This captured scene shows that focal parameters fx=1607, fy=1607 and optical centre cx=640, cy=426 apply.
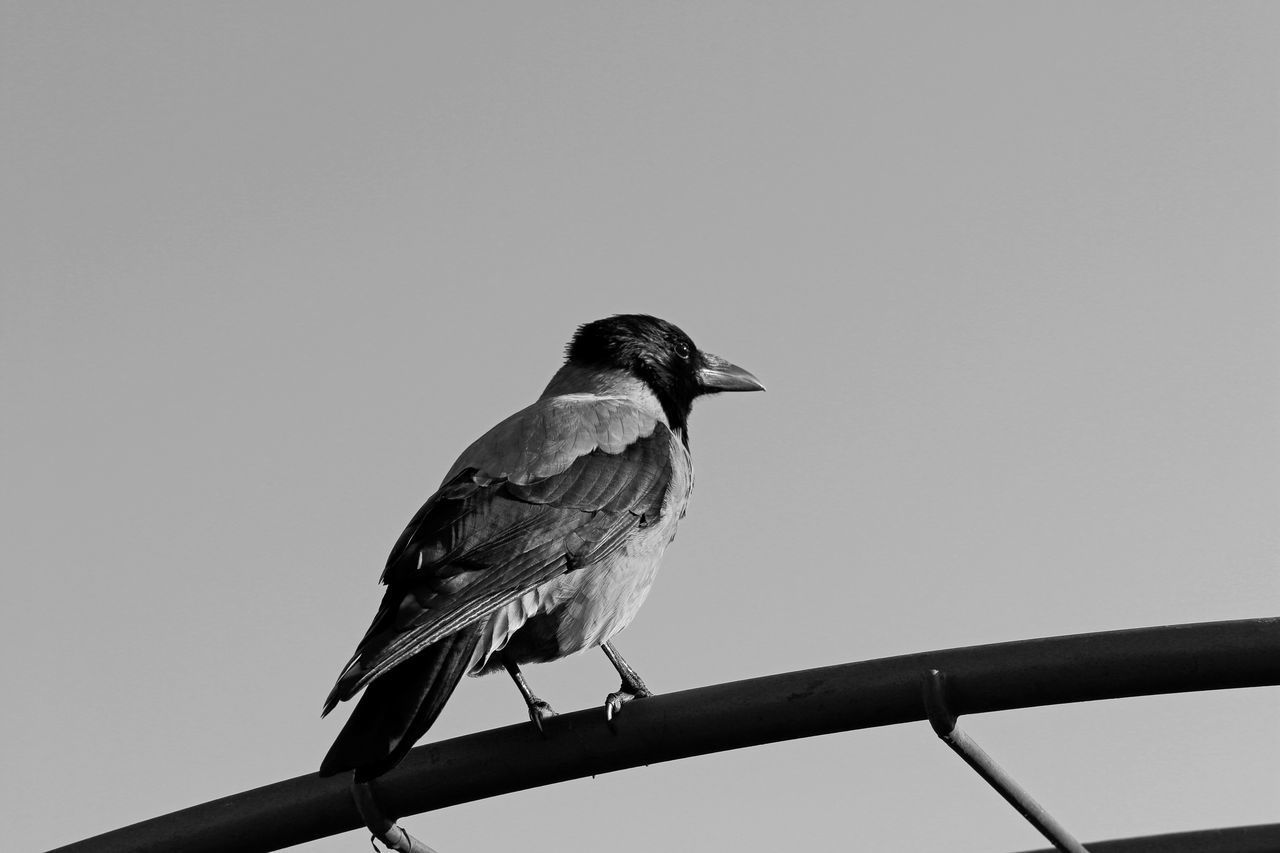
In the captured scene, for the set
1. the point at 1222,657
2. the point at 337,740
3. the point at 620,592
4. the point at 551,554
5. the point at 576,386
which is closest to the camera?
the point at 1222,657

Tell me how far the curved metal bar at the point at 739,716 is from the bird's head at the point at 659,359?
3.54 metres

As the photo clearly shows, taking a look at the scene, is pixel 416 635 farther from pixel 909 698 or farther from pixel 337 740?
pixel 909 698

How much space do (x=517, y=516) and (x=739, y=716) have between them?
5.67ft

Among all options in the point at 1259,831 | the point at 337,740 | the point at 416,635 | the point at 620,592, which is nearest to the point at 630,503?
the point at 620,592

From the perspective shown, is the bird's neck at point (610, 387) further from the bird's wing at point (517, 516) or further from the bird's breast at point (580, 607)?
the bird's breast at point (580, 607)

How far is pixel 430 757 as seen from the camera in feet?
14.1

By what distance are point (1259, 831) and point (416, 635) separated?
2.52 m

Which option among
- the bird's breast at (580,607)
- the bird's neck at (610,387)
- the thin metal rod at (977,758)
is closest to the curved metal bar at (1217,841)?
the thin metal rod at (977,758)

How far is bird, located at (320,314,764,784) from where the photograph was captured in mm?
4391

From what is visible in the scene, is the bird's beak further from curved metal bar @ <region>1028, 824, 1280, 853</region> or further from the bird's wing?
curved metal bar @ <region>1028, 824, 1280, 853</region>

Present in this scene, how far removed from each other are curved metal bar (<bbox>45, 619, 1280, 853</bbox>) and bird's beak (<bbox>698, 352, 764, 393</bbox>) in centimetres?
394

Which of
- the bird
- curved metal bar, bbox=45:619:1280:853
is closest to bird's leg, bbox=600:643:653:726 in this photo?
the bird

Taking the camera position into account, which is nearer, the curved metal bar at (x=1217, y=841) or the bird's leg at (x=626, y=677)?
the curved metal bar at (x=1217, y=841)

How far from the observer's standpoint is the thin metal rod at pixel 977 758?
3887 millimetres
